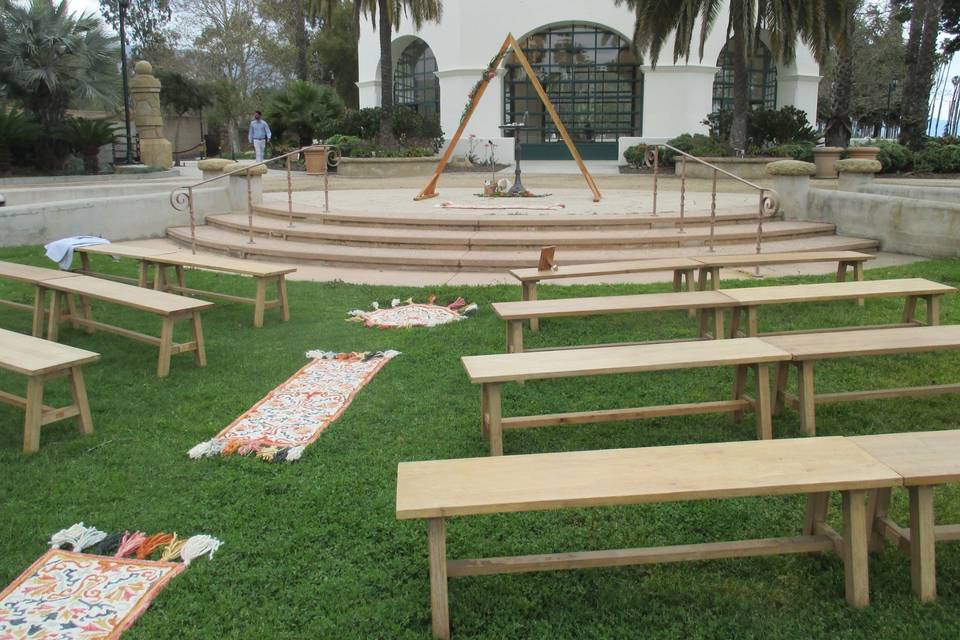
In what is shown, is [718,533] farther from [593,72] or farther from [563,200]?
[593,72]

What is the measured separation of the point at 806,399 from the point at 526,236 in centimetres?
606

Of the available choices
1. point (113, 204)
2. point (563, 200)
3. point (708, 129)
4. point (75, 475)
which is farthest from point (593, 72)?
point (75, 475)

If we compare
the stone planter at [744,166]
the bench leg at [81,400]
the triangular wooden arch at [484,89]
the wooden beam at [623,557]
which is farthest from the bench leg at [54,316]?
the stone planter at [744,166]

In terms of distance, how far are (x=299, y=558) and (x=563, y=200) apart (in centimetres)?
1086

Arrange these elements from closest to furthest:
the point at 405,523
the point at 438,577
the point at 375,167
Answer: the point at 438,577
the point at 405,523
the point at 375,167

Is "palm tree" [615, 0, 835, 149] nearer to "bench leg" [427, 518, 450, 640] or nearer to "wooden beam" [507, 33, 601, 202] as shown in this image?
"wooden beam" [507, 33, 601, 202]

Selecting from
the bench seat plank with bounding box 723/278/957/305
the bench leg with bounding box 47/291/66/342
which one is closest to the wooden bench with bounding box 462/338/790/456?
the bench seat plank with bounding box 723/278/957/305

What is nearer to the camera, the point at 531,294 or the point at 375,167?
the point at 531,294

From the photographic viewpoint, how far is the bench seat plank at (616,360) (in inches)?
153

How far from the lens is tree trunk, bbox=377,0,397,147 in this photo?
20.8m

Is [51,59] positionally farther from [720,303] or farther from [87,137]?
[720,303]

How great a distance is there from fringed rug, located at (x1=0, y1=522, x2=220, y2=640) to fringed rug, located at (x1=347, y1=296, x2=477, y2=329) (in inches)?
141

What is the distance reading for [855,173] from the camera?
486 inches

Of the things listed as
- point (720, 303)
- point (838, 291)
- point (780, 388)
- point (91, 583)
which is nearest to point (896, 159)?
point (838, 291)
